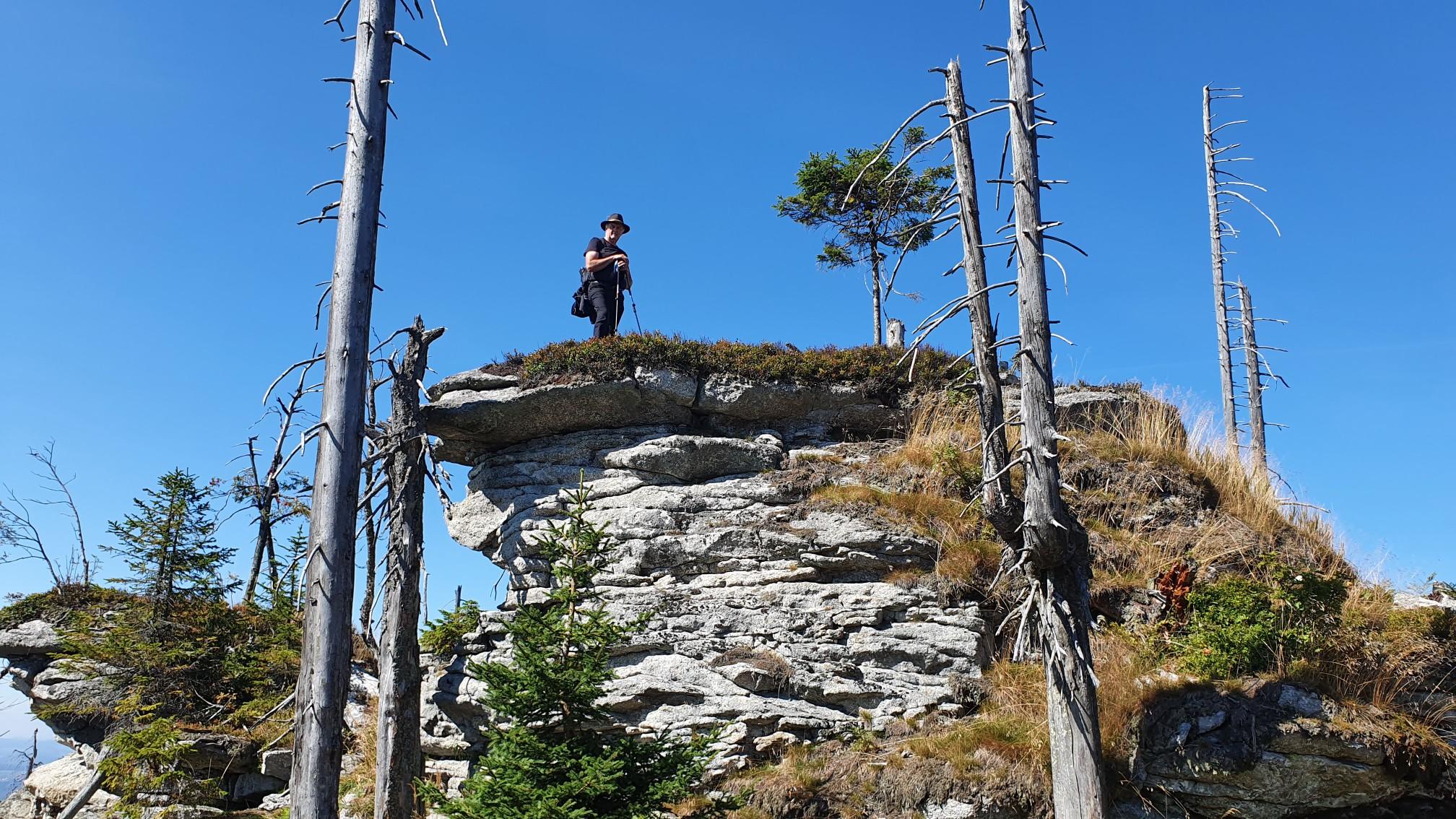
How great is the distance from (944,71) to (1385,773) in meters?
9.16

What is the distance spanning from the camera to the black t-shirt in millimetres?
16641

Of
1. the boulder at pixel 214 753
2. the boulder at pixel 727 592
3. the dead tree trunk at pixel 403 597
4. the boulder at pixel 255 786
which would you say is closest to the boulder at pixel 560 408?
the boulder at pixel 727 592

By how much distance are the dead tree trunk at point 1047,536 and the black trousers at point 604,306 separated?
26.5 ft

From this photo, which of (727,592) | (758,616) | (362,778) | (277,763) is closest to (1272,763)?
(758,616)

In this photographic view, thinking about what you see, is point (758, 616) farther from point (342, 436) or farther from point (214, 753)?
point (214, 753)

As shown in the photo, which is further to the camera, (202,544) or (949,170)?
(949,170)

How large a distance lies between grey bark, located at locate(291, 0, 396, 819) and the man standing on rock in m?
5.85

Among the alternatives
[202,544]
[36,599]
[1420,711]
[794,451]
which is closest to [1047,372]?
[1420,711]

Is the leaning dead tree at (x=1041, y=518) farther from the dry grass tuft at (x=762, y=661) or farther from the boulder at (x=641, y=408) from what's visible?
the boulder at (x=641, y=408)

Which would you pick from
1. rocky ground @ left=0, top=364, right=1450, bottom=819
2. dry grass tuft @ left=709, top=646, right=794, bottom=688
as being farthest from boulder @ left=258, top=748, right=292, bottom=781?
dry grass tuft @ left=709, top=646, right=794, bottom=688

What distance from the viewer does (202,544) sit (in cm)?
1584

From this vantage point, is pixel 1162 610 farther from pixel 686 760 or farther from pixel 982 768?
pixel 686 760

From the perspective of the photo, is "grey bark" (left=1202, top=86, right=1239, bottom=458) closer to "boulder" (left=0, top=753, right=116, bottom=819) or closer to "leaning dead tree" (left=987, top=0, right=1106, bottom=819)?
"leaning dead tree" (left=987, top=0, right=1106, bottom=819)

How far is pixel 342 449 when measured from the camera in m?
9.93
